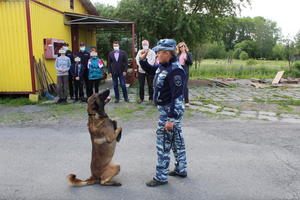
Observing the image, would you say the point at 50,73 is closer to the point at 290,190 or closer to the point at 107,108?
Answer: the point at 107,108

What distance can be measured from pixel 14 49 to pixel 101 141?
318 inches

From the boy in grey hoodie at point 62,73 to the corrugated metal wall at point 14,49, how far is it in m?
1.36

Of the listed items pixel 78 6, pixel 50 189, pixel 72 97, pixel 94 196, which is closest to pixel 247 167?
pixel 94 196

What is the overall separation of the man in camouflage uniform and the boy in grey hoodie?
21.6 ft

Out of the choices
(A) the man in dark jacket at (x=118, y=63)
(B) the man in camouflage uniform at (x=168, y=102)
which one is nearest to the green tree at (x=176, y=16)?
(A) the man in dark jacket at (x=118, y=63)

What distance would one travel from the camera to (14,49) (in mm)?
10211

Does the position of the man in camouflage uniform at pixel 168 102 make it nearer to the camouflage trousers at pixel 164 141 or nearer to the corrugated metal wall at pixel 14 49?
the camouflage trousers at pixel 164 141

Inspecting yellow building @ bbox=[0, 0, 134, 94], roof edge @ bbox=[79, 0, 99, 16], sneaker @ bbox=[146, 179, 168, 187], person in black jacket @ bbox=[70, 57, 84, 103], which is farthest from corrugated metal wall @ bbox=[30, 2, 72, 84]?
sneaker @ bbox=[146, 179, 168, 187]

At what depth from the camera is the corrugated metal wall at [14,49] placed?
1000cm

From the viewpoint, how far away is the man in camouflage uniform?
3.58m

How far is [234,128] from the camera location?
6578mm

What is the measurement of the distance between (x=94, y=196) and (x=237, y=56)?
68690mm

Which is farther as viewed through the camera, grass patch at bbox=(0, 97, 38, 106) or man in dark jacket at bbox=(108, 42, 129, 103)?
grass patch at bbox=(0, 97, 38, 106)

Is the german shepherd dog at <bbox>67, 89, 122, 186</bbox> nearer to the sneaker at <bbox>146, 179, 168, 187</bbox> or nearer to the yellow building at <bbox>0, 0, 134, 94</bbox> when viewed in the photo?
the sneaker at <bbox>146, 179, 168, 187</bbox>
